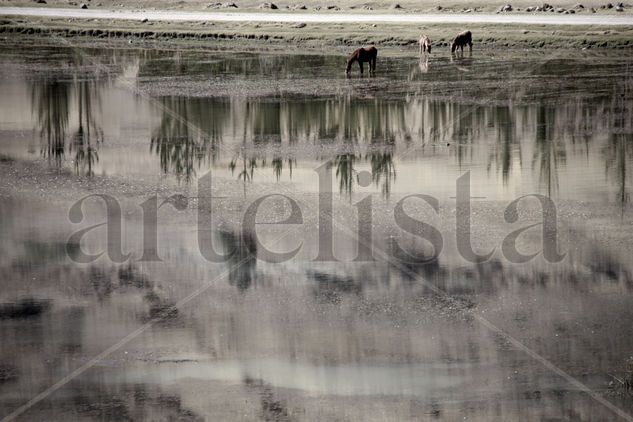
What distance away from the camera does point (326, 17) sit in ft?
139

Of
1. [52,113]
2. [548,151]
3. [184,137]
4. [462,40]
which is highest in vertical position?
[462,40]

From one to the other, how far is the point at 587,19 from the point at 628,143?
19321 mm

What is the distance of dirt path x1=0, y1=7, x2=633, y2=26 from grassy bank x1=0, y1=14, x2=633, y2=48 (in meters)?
1.34

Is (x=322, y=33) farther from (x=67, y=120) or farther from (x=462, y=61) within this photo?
(x=67, y=120)

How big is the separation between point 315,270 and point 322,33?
25.1 metres

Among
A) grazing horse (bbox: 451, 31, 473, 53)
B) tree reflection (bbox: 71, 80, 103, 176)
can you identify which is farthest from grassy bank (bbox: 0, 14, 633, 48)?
tree reflection (bbox: 71, 80, 103, 176)

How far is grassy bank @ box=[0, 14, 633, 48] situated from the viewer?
109 feet

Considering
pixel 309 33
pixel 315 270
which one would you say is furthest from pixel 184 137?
pixel 309 33

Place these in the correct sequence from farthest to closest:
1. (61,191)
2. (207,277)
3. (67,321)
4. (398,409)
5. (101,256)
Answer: (61,191) < (101,256) < (207,277) < (67,321) < (398,409)

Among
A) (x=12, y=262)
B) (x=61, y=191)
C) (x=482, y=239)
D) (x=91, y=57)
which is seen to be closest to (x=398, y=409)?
(x=482, y=239)

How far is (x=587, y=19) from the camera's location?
37.5m

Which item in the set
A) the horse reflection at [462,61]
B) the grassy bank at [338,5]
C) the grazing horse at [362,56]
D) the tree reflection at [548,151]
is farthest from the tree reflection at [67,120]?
the grassy bank at [338,5]

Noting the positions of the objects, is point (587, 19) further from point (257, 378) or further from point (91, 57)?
point (257, 378)

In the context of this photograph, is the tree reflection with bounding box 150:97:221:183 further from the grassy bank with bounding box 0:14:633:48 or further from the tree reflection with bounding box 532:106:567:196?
the grassy bank with bounding box 0:14:633:48
